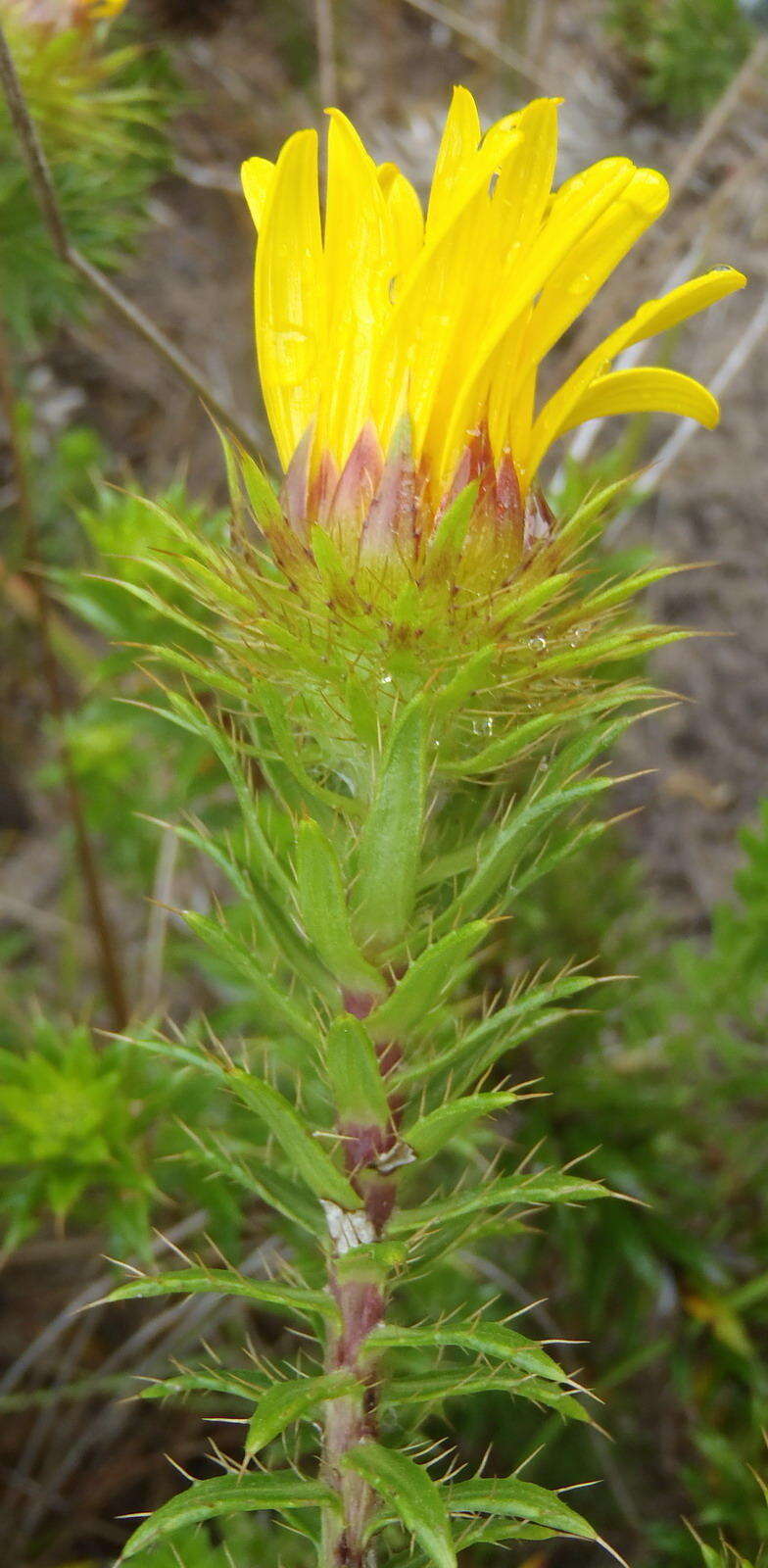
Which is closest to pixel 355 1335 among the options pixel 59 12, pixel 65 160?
pixel 65 160

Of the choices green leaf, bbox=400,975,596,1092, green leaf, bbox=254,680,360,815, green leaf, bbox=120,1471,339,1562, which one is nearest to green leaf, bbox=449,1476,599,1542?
green leaf, bbox=120,1471,339,1562

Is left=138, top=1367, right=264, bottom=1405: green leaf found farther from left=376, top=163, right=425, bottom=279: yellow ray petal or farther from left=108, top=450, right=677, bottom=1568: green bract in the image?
left=376, top=163, right=425, bottom=279: yellow ray petal

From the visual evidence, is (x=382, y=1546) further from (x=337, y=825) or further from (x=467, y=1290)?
(x=467, y=1290)

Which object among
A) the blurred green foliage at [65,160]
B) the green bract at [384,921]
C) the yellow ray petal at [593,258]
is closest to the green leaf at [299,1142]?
the green bract at [384,921]

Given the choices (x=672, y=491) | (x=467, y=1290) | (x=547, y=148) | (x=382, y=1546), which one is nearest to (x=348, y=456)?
(x=547, y=148)

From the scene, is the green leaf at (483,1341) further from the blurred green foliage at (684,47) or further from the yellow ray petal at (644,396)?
the blurred green foliage at (684,47)
